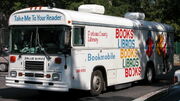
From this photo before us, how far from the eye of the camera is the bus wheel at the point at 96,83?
12.8 m

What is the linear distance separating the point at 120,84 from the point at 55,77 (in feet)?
12.0

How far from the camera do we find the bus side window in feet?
39.2

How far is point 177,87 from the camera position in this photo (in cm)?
474

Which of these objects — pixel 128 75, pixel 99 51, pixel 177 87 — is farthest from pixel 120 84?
pixel 177 87

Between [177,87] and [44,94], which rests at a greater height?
[177,87]

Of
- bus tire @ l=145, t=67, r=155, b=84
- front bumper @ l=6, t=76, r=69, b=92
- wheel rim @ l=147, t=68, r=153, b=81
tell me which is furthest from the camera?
wheel rim @ l=147, t=68, r=153, b=81

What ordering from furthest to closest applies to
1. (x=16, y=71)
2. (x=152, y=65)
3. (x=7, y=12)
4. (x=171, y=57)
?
(x=7, y=12)
(x=171, y=57)
(x=152, y=65)
(x=16, y=71)

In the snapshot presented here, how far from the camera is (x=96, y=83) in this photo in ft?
42.7

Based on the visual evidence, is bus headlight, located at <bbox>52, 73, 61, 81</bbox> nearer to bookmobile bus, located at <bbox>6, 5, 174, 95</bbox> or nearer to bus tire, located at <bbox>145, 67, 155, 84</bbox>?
bookmobile bus, located at <bbox>6, 5, 174, 95</bbox>

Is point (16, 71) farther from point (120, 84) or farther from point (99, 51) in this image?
point (120, 84)

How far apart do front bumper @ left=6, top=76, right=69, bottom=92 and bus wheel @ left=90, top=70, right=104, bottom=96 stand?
145 centimetres

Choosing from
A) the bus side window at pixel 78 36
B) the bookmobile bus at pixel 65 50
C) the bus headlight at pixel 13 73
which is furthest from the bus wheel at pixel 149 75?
the bus headlight at pixel 13 73

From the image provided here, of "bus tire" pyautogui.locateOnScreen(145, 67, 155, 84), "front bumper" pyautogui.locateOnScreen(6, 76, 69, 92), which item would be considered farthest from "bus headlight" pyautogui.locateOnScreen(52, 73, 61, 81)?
"bus tire" pyautogui.locateOnScreen(145, 67, 155, 84)

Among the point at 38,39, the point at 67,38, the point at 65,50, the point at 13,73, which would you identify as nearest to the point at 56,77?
the point at 65,50
